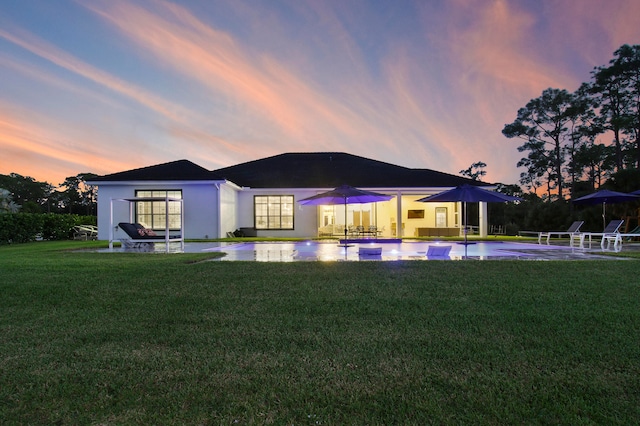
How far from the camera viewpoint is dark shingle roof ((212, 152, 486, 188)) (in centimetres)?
2083

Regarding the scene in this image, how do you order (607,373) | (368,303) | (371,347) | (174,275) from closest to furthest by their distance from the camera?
(607,373), (371,347), (368,303), (174,275)

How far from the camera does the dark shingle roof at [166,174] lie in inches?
723

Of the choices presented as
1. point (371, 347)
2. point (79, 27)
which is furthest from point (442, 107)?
point (371, 347)

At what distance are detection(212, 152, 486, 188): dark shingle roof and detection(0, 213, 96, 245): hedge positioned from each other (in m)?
10.2

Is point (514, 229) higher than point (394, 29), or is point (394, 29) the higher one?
point (394, 29)

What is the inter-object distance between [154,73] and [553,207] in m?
30.9

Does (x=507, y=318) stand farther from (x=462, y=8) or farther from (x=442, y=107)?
(x=442, y=107)

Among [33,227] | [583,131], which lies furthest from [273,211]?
[583,131]

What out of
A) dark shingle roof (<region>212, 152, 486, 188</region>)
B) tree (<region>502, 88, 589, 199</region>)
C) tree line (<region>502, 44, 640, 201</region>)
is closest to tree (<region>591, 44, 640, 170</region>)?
tree line (<region>502, 44, 640, 201</region>)

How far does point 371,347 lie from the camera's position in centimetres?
345

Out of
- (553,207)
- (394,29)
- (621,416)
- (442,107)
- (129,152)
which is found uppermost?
(394,29)

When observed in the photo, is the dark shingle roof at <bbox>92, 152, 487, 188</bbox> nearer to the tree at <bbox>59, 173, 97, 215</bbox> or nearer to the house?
the house

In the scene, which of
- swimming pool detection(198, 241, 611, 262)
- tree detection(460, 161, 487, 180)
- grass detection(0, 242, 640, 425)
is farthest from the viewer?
tree detection(460, 161, 487, 180)

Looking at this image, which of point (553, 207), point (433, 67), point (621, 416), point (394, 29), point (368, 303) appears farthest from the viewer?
point (553, 207)
